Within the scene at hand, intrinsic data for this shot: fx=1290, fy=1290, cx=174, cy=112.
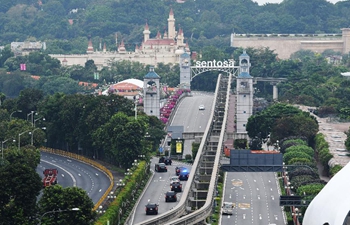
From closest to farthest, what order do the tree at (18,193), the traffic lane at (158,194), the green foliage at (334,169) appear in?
the tree at (18,193) → the traffic lane at (158,194) → the green foliage at (334,169)

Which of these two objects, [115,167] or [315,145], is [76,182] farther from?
[315,145]

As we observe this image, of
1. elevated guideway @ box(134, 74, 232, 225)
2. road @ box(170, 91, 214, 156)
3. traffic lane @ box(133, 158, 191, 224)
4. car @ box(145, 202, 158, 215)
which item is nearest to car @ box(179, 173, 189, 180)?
traffic lane @ box(133, 158, 191, 224)

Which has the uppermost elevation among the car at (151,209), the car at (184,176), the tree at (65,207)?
the tree at (65,207)

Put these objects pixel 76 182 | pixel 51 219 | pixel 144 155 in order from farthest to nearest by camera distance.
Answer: pixel 144 155
pixel 76 182
pixel 51 219

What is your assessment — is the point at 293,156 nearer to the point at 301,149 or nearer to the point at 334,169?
the point at 301,149

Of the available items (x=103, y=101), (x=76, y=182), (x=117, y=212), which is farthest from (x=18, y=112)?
(x=117, y=212)

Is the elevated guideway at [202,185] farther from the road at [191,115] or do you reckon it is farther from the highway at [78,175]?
the highway at [78,175]

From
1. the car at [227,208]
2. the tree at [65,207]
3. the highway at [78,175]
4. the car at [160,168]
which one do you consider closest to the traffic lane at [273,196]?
the car at [227,208]
